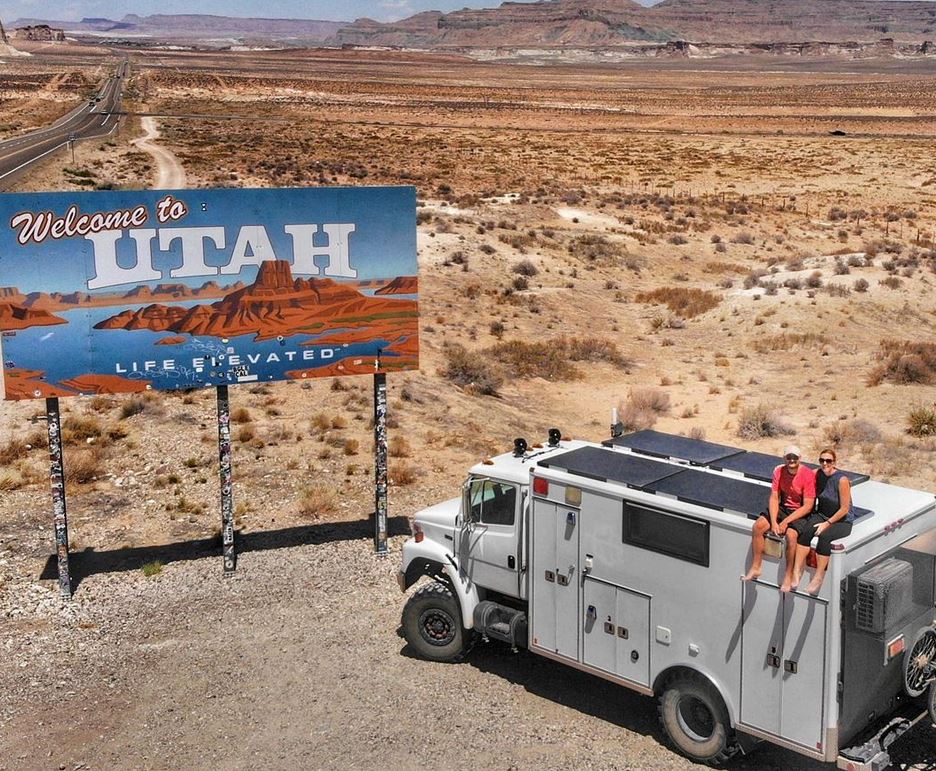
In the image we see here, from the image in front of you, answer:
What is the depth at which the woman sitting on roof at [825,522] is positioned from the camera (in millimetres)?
8375

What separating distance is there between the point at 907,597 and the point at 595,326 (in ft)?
81.6

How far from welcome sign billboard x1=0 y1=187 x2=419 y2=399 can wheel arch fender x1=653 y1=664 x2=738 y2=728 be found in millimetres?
6275

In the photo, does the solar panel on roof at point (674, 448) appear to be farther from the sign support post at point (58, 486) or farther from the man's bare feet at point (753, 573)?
the sign support post at point (58, 486)

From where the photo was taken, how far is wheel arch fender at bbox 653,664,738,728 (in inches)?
362

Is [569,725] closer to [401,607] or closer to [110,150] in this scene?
[401,607]

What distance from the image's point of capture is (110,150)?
72.6 m

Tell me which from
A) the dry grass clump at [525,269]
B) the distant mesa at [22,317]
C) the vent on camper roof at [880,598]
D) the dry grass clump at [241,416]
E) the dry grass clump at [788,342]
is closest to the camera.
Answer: the vent on camper roof at [880,598]

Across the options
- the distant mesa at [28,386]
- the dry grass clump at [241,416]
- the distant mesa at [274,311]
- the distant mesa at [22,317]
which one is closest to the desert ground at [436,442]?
the dry grass clump at [241,416]

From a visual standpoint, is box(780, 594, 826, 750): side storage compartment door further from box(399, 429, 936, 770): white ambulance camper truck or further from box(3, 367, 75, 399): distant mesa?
box(3, 367, 75, 399): distant mesa

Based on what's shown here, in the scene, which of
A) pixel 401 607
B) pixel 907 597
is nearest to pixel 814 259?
pixel 401 607

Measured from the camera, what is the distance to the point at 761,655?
8.88 m

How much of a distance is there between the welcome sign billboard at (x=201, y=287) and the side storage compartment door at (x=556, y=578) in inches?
189

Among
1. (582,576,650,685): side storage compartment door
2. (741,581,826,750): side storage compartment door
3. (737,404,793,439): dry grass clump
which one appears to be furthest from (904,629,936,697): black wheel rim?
(737,404,793,439): dry grass clump

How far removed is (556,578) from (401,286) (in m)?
5.45
